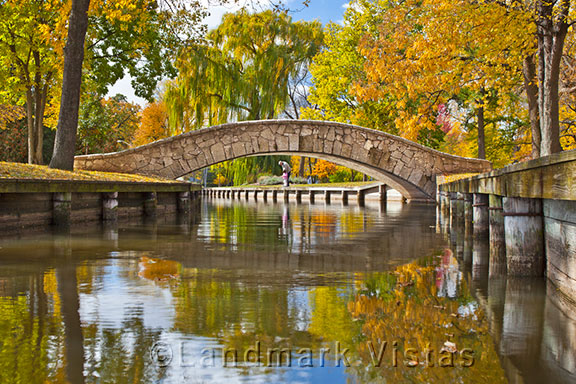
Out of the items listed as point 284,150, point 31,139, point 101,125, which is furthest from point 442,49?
point 101,125

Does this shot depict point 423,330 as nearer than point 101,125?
Yes

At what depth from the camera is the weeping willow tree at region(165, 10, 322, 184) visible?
22.8 metres

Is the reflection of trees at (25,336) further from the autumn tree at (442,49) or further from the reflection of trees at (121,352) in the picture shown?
the autumn tree at (442,49)

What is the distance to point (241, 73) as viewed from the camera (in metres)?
25.0

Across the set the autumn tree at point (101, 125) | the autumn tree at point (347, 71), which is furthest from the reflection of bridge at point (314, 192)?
the autumn tree at point (101, 125)

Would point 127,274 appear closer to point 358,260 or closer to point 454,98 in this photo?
point 358,260

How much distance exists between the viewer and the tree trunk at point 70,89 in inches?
445

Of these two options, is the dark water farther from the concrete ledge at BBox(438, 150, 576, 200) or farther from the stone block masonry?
the concrete ledge at BBox(438, 150, 576, 200)

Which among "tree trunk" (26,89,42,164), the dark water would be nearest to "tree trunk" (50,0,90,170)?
the dark water

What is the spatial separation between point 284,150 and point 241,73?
29.5ft

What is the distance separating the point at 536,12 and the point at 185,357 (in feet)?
34.4

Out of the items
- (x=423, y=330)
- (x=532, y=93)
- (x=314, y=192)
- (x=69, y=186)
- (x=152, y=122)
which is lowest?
(x=423, y=330)

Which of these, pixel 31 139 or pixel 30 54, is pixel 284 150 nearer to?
pixel 31 139

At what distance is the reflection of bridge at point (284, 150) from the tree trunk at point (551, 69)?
699 centimetres
